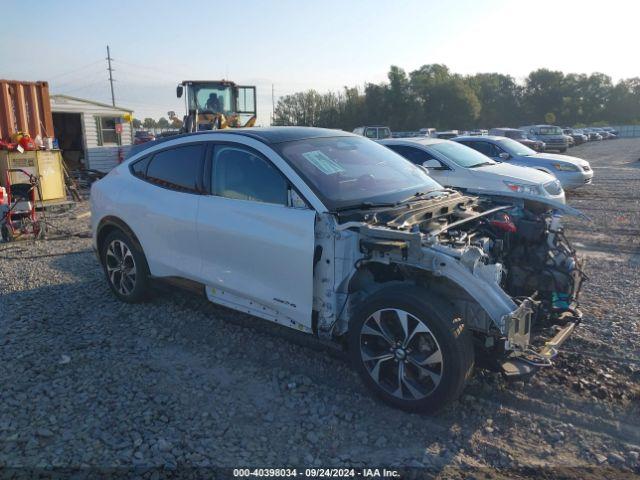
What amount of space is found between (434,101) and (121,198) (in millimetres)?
69123

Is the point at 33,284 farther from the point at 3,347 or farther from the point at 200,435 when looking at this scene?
the point at 200,435

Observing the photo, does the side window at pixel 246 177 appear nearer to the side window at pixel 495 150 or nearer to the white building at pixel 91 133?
the side window at pixel 495 150

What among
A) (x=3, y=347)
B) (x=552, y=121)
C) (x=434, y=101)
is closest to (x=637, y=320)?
(x=3, y=347)

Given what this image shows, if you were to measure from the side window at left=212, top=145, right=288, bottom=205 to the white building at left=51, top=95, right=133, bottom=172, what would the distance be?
57.3 ft

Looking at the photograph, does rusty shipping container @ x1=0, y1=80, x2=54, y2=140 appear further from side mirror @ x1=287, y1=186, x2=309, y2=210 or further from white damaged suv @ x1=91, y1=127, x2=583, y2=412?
side mirror @ x1=287, y1=186, x2=309, y2=210

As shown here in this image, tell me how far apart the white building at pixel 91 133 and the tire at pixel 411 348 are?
19.2 metres

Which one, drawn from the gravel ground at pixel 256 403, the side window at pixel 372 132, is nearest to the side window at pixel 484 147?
the gravel ground at pixel 256 403

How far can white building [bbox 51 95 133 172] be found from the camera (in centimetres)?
1958

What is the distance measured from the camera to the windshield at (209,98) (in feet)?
50.0

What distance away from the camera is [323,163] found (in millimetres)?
4168

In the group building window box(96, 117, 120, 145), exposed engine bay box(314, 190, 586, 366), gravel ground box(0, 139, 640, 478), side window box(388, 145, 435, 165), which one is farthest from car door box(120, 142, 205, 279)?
building window box(96, 117, 120, 145)

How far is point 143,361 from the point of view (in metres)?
4.19

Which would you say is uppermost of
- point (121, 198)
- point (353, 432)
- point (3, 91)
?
point (3, 91)

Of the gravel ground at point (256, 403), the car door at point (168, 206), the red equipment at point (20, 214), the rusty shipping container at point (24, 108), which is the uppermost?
the rusty shipping container at point (24, 108)
